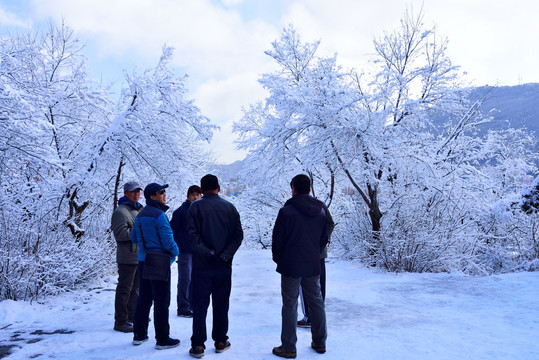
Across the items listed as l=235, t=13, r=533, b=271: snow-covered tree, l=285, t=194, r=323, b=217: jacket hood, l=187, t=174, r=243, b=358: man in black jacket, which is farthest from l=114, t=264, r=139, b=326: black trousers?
l=235, t=13, r=533, b=271: snow-covered tree

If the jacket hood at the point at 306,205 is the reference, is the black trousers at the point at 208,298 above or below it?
below

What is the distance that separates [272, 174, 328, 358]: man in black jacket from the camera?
403cm

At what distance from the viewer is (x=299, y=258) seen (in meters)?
4.03

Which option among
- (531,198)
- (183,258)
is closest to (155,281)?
(183,258)

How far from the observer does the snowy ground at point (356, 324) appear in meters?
4.06

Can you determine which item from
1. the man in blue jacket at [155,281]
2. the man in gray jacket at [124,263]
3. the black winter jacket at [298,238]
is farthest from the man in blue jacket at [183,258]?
the black winter jacket at [298,238]

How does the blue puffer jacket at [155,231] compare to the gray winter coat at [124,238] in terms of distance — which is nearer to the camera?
the blue puffer jacket at [155,231]

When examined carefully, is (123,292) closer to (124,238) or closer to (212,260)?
(124,238)

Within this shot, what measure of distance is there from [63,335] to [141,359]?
1504 millimetres

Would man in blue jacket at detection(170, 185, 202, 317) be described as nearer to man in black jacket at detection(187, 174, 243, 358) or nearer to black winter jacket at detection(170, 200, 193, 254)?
black winter jacket at detection(170, 200, 193, 254)

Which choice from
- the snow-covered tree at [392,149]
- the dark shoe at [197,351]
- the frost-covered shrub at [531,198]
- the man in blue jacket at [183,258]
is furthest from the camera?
the snow-covered tree at [392,149]

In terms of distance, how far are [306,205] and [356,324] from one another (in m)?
2.21

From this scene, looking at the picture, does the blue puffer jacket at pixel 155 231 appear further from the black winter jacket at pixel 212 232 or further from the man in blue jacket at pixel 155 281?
the black winter jacket at pixel 212 232

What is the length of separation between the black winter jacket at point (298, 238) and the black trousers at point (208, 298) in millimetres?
647
